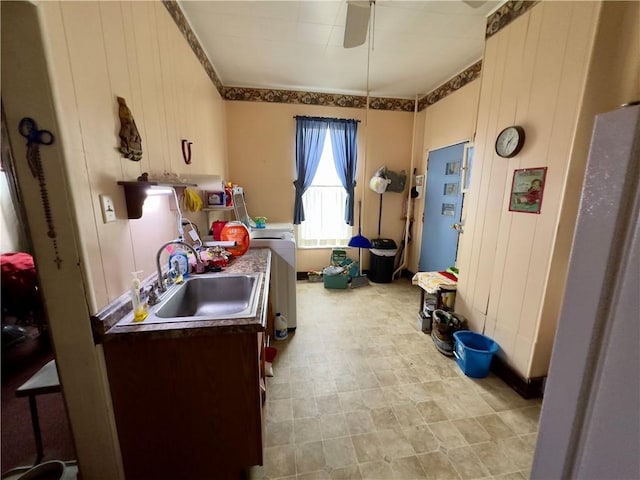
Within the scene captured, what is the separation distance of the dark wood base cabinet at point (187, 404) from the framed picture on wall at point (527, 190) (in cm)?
193

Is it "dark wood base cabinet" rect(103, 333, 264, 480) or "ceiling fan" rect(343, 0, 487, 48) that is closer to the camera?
"dark wood base cabinet" rect(103, 333, 264, 480)

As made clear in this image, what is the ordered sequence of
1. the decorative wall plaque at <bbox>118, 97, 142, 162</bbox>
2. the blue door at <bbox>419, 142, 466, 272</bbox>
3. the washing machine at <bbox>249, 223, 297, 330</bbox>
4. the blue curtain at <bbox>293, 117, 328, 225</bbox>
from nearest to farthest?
1. the decorative wall plaque at <bbox>118, 97, 142, 162</bbox>
2. the washing machine at <bbox>249, 223, 297, 330</bbox>
3. the blue door at <bbox>419, 142, 466, 272</bbox>
4. the blue curtain at <bbox>293, 117, 328, 225</bbox>

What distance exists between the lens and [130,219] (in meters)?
1.26

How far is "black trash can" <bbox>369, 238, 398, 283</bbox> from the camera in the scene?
3949 mm

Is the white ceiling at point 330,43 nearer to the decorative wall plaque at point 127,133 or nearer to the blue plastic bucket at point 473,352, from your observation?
the decorative wall plaque at point 127,133

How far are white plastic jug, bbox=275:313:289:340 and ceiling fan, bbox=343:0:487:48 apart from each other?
2.39m

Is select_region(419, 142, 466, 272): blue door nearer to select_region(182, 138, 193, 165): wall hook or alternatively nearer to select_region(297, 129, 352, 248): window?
select_region(297, 129, 352, 248): window

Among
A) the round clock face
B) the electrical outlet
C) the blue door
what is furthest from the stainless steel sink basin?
the blue door

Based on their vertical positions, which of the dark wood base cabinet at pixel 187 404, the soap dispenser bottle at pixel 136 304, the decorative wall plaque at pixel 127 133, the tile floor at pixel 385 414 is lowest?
the tile floor at pixel 385 414

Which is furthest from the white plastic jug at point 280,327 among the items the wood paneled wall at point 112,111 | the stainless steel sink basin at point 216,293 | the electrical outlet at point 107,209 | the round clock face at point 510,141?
the round clock face at point 510,141

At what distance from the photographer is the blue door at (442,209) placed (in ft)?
10.4

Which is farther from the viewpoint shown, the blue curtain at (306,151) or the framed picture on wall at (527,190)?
the blue curtain at (306,151)

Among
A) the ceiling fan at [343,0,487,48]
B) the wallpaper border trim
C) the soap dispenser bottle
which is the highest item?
the wallpaper border trim

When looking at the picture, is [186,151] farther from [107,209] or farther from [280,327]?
[280,327]
